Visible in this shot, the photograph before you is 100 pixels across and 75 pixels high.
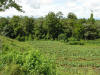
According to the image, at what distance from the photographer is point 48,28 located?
3334 cm

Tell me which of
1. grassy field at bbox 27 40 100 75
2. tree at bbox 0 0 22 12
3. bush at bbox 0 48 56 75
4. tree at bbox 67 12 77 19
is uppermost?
tree at bbox 67 12 77 19

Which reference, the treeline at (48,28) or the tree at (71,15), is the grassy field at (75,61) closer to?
the treeline at (48,28)

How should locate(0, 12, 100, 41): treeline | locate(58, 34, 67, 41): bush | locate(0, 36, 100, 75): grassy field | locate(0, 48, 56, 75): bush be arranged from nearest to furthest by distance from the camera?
locate(0, 48, 56, 75): bush → locate(0, 36, 100, 75): grassy field → locate(58, 34, 67, 41): bush → locate(0, 12, 100, 41): treeline

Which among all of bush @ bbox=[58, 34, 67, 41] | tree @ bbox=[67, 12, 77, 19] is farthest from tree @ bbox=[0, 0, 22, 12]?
tree @ bbox=[67, 12, 77, 19]

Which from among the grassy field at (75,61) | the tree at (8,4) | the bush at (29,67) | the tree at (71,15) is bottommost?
the grassy field at (75,61)

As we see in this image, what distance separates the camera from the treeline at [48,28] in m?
32.5

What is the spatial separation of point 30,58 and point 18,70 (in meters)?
0.53

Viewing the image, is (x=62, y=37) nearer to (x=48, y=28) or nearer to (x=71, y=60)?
(x=48, y=28)

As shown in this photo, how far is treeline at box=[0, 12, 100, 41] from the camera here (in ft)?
107

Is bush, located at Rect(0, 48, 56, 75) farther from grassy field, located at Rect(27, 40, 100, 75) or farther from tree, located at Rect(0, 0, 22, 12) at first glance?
tree, located at Rect(0, 0, 22, 12)

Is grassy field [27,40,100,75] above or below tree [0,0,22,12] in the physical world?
below

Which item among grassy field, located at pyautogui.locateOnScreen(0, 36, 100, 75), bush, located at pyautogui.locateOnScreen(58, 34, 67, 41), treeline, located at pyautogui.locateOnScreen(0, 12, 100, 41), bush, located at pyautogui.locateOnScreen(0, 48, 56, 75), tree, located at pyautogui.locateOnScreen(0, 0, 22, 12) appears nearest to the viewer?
bush, located at pyautogui.locateOnScreen(0, 48, 56, 75)

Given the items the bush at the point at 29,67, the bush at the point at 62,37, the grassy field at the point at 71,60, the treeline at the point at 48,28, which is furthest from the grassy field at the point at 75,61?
the treeline at the point at 48,28

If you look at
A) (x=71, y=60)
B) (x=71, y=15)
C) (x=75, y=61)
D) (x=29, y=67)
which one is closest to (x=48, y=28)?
(x=71, y=15)
